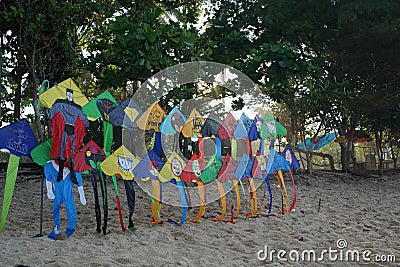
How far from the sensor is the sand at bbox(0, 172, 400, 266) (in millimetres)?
3736

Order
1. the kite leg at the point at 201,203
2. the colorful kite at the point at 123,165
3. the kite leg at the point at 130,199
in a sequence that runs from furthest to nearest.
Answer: the kite leg at the point at 201,203 < the kite leg at the point at 130,199 < the colorful kite at the point at 123,165

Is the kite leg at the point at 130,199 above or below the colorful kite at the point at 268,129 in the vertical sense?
below

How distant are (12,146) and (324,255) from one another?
3261mm

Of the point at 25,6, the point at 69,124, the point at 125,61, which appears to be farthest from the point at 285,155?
the point at 25,6

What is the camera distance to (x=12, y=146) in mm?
4039

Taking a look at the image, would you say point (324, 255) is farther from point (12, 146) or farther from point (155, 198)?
point (12, 146)

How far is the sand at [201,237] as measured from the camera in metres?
3.74

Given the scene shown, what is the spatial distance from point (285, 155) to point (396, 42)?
4.57 meters

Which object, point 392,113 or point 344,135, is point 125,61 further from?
point 392,113

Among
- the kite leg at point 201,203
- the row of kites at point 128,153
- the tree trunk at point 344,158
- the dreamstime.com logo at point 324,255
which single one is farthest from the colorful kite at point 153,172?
the tree trunk at point 344,158

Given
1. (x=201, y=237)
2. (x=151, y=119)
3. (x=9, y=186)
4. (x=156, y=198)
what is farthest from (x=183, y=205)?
(x=9, y=186)

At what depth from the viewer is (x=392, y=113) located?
11.0m

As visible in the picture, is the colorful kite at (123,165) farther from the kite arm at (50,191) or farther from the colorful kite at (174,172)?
the kite arm at (50,191)

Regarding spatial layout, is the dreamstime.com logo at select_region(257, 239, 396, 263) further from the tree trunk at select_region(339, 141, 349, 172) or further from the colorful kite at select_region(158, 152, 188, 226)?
the tree trunk at select_region(339, 141, 349, 172)
